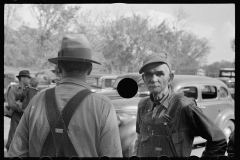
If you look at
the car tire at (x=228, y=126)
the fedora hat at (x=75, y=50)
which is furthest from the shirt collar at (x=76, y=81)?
the car tire at (x=228, y=126)

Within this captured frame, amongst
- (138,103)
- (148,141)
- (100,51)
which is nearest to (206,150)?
(148,141)

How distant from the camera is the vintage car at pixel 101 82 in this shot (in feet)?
5.27

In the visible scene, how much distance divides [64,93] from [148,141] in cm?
53

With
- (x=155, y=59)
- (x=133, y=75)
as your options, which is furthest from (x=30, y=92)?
(x=155, y=59)

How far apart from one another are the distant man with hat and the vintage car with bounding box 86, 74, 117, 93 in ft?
0.18

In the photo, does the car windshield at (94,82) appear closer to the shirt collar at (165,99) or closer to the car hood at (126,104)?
the car hood at (126,104)

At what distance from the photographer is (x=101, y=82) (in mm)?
1690

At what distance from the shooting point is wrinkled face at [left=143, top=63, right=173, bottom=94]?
155cm

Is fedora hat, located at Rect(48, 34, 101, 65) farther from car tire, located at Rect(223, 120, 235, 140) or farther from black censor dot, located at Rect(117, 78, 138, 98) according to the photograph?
car tire, located at Rect(223, 120, 235, 140)

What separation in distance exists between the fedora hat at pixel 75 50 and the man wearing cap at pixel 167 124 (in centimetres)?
30

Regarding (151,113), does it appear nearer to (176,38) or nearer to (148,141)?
(148,141)

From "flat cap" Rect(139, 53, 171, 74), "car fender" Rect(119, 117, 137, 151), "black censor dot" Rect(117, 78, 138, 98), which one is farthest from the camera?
"car fender" Rect(119, 117, 137, 151)

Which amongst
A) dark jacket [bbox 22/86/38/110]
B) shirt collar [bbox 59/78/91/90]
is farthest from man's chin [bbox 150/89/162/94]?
dark jacket [bbox 22/86/38/110]

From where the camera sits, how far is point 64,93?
60.4 inches
